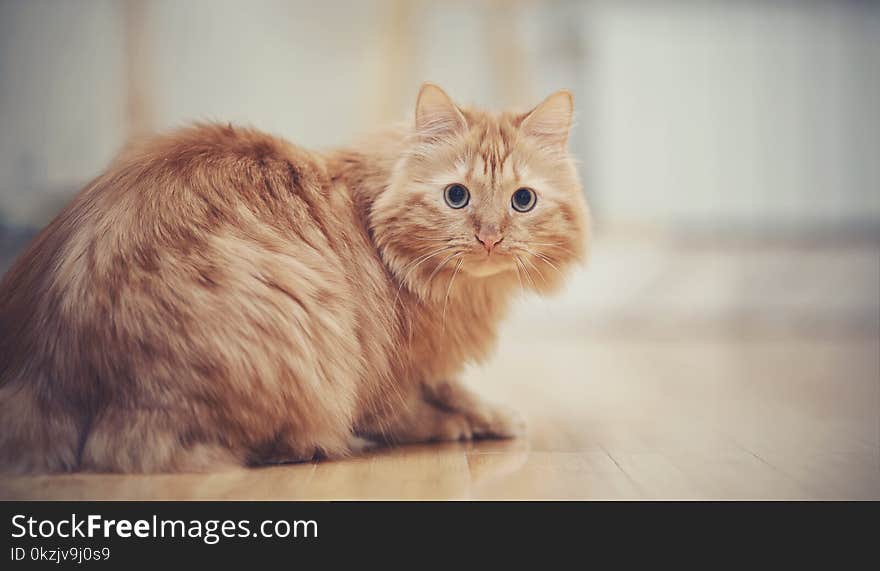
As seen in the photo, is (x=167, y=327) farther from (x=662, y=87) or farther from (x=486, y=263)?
(x=662, y=87)

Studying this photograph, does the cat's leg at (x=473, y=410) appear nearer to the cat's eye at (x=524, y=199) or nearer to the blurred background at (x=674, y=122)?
the cat's eye at (x=524, y=199)

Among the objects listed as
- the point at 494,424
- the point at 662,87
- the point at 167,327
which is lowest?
the point at 494,424

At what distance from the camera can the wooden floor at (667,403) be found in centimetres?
139

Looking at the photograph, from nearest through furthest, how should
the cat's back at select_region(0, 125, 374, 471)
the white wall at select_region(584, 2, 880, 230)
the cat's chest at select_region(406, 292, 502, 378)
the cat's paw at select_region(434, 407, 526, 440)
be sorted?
the cat's back at select_region(0, 125, 374, 471), the cat's chest at select_region(406, 292, 502, 378), the cat's paw at select_region(434, 407, 526, 440), the white wall at select_region(584, 2, 880, 230)

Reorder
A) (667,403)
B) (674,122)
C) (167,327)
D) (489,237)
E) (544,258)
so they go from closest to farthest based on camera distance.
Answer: (167,327) → (489,237) → (544,258) → (667,403) → (674,122)

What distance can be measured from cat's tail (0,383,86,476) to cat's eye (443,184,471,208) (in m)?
0.76

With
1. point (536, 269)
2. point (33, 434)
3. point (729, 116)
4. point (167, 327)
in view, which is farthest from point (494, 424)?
point (729, 116)

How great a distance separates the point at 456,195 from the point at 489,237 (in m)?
0.12

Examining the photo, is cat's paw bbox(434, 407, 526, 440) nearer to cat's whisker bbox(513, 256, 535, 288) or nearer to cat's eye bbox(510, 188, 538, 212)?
cat's whisker bbox(513, 256, 535, 288)

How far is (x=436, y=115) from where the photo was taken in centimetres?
161

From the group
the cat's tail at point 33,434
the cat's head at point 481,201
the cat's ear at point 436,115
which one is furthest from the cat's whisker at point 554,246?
the cat's tail at point 33,434

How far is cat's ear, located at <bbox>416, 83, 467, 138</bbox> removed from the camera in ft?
5.24

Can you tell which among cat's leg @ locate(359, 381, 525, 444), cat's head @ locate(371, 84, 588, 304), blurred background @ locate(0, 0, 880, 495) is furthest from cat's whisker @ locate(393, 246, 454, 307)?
blurred background @ locate(0, 0, 880, 495)
